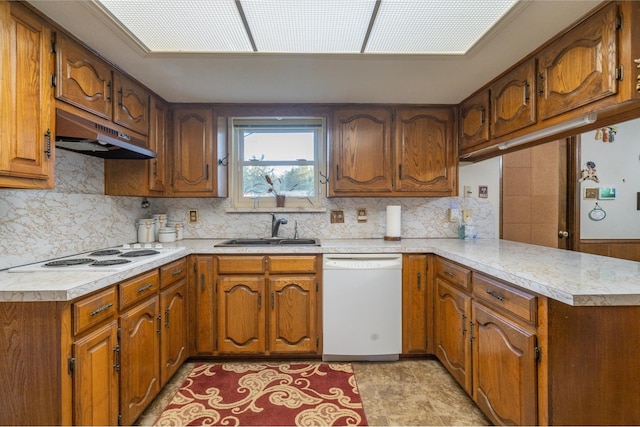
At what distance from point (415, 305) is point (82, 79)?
102 inches

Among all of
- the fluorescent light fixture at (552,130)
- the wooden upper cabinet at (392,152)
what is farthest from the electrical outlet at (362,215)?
the fluorescent light fixture at (552,130)

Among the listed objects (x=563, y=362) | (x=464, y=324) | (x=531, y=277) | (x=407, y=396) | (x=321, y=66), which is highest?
(x=321, y=66)

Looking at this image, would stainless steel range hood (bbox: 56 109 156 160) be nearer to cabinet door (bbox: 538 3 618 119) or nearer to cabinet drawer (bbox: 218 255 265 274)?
cabinet drawer (bbox: 218 255 265 274)

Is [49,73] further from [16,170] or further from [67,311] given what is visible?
[67,311]

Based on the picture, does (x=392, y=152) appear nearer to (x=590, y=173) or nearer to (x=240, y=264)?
(x=240, y=264)

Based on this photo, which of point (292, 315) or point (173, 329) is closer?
point (173, 329)

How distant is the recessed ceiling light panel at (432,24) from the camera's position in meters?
1.30

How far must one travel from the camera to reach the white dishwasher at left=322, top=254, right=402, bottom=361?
2.17 metres

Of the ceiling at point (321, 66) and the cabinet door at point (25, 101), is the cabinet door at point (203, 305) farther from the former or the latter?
the ceiling at point (321, 66)

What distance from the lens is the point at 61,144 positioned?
1.63 meters

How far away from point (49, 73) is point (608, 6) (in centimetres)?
254

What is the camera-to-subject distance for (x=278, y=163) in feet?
9.20

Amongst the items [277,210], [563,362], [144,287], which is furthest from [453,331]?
[144,287]

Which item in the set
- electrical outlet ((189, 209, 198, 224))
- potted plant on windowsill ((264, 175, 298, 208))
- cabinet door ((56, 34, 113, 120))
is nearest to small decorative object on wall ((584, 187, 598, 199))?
potted plant on windowsill ((264, 175, 298, 208))
